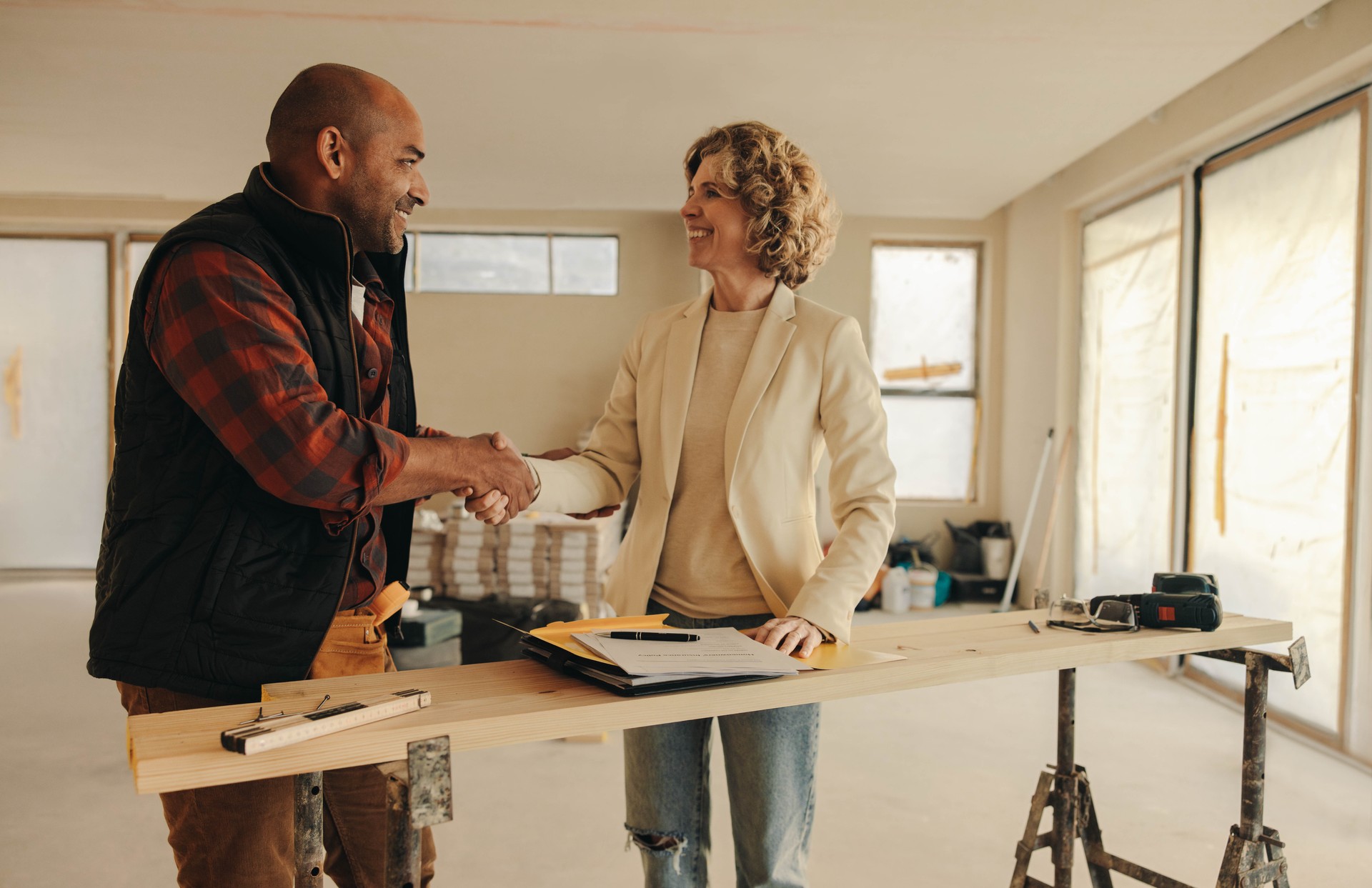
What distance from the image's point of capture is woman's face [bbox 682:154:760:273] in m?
1.69

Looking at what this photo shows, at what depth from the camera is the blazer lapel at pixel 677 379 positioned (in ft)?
5.48

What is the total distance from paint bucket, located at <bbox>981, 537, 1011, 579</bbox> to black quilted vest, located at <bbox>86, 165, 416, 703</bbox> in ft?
20.7

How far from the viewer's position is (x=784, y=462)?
1.63 metres

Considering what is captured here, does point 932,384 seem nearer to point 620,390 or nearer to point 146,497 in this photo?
point 620,390

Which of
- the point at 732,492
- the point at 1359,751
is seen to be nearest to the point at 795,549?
the point at 732,492

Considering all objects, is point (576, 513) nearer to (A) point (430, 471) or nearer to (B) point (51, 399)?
(A) point (430, 471)

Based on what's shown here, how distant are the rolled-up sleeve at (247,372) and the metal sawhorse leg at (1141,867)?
67.9 inches

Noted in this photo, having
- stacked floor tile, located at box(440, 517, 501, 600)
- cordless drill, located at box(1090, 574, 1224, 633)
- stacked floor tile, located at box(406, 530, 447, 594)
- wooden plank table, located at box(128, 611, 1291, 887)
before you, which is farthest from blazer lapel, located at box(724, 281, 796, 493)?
stacked floor tile, located at box(406, 530, 447, 594)

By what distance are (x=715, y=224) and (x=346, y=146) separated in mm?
651

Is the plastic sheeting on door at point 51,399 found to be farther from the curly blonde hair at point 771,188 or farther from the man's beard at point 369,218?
the curly blonde hair at point 771,188

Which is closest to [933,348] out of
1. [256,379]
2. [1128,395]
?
[1128,395]

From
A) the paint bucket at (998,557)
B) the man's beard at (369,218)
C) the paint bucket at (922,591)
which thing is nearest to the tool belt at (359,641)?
the man's beard at (369,218)

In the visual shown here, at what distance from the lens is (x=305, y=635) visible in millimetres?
1314

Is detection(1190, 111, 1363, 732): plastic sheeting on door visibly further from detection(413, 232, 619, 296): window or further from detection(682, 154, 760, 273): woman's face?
detection(413, 232, 619, 296): window
